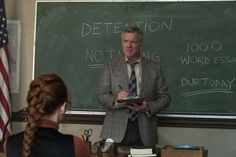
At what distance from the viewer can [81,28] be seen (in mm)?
4848

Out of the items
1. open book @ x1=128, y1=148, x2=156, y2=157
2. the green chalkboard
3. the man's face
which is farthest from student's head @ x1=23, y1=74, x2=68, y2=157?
the green chalkboard

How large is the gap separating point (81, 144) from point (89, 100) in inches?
113

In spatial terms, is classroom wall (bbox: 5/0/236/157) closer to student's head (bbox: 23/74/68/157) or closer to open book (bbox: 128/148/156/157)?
open book (bbox: 128/148/156/157)

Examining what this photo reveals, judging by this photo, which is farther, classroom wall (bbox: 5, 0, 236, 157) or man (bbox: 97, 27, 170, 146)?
classroom wall (bbox: 5, 0, 236, 157)

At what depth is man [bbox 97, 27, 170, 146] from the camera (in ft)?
12.0

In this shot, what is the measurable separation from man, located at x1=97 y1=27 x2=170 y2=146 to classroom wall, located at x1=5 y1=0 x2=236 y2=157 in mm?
907

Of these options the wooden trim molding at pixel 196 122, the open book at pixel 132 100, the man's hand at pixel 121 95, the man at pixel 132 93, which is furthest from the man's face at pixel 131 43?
the wooden trim molding at pixel 196 122

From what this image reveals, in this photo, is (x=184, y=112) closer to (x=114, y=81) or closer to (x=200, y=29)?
(x=200, y=29)

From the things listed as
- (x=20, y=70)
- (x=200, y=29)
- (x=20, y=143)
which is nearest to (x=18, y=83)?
(x=20, y=70)

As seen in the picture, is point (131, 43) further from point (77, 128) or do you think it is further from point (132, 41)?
point (77, 128)

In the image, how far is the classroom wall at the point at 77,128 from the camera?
4.62 m

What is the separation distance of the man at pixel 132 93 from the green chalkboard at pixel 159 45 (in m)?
0.91

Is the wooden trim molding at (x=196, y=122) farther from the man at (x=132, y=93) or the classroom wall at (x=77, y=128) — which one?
the man at (x=132, y=93)

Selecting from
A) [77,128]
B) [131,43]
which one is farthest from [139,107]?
[77,128]
